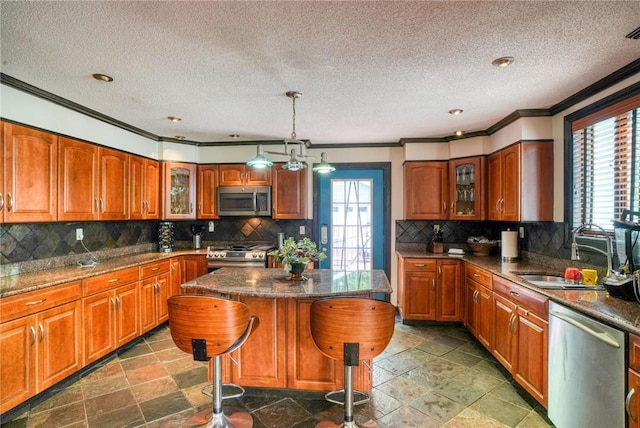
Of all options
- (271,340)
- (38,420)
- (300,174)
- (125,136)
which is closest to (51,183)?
(125,136)

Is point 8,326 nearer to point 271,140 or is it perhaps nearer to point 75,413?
point 75,413

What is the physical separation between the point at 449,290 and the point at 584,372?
6.88 ft

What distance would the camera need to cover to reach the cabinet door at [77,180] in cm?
293

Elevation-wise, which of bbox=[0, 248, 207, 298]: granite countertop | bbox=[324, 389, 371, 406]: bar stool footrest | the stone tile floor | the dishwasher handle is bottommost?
the stone tile floor

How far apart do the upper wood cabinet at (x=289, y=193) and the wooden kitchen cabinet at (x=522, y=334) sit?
2.58 meters

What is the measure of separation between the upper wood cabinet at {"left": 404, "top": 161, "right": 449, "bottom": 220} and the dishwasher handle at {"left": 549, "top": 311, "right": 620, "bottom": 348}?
2.32 m

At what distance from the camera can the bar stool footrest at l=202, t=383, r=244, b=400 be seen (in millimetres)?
2497

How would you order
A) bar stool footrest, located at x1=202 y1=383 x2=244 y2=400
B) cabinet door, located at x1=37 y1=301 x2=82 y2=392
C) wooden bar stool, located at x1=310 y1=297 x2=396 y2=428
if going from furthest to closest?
bar stool footrest, located at x1=202 y1=383 x2=244 y2=400 → cabinet door, located at x1=37 y1=301 x2=82 y2=392 → wooden bar stool, located at x1=310 y1=297 x2=396 y2=428

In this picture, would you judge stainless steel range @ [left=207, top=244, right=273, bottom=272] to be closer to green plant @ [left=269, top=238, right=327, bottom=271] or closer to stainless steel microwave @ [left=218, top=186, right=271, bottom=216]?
stainless steel microwave @ [left=218, top=186, right=271, bottom=216]

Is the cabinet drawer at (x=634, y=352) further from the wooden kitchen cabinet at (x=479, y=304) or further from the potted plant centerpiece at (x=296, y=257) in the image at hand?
the potted plant centerpiece at (x=296, y=257)

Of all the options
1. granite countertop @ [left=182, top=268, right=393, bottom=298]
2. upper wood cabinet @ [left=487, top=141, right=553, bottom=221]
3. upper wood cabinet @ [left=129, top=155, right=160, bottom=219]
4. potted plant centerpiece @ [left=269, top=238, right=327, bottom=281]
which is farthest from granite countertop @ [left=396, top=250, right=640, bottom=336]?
upper wood cabinet @ [left=129, top=155, right=160, bottom=219]

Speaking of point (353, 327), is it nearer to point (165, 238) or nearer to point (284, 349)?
point (284, 349)

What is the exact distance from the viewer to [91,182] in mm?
3252

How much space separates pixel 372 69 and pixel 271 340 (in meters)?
2.13
